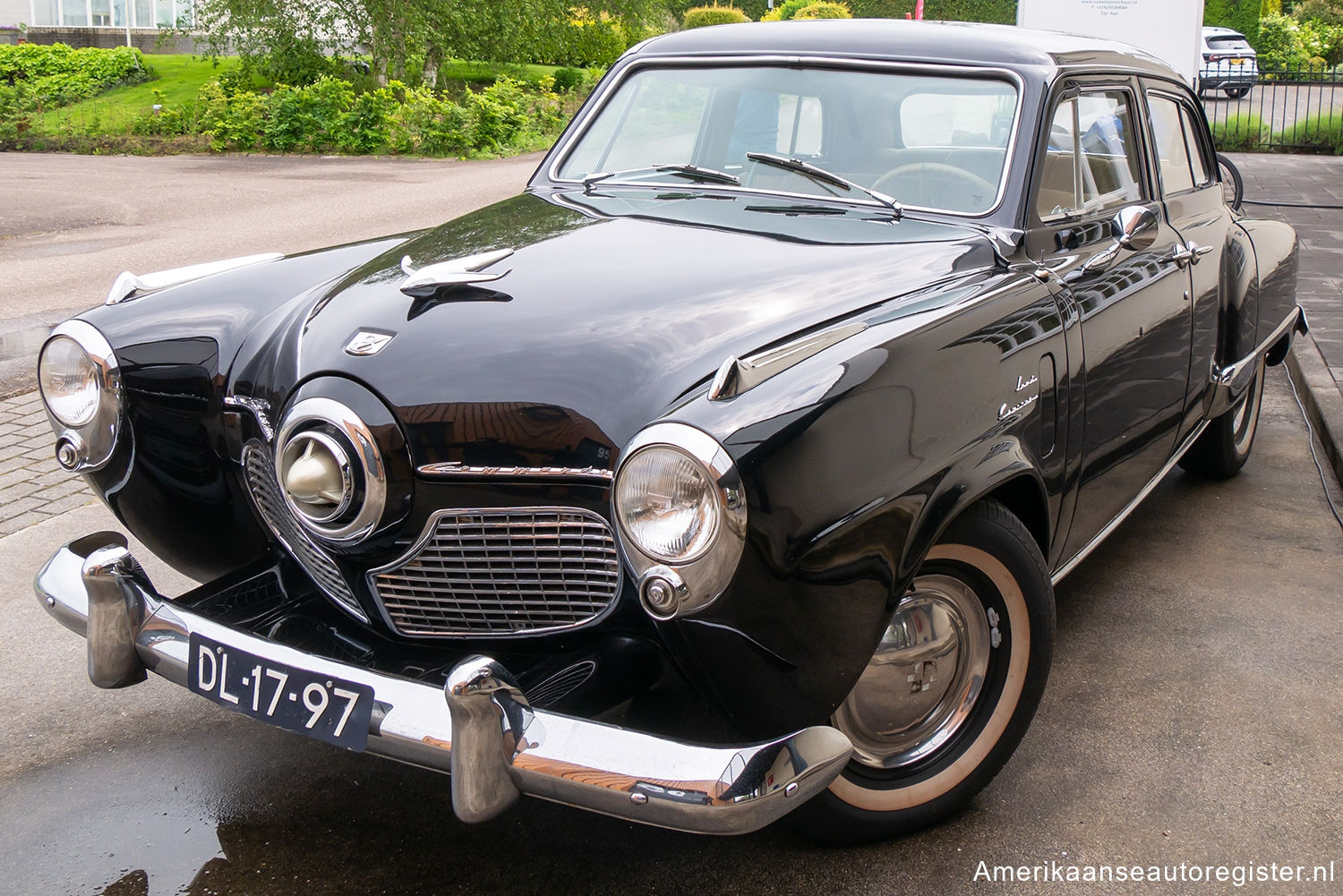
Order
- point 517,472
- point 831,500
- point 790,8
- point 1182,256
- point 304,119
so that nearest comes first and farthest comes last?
point 831,500 < point 517,472 < point 1182,256 < point 304,119 < point 790,8

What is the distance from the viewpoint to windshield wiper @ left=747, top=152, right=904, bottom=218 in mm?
3201

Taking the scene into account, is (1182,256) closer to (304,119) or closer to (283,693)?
(283,693)

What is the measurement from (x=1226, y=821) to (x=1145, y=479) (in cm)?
123

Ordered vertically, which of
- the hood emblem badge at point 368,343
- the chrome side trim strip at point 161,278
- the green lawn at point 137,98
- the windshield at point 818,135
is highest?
the green lawn at point 137,98

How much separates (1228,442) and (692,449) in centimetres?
365

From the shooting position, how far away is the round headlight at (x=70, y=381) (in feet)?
9.06

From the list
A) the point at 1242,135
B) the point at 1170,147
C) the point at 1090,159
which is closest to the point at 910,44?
the point at 1090,159

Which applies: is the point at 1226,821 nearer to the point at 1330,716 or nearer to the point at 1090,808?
the point at 1090,808

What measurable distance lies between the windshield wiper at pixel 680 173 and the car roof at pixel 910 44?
0.42 m

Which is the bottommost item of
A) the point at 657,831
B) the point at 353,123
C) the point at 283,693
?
the point at 657,831

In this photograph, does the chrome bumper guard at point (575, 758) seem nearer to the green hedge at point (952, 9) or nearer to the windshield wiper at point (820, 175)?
the windshield wiper at point (820, 175)

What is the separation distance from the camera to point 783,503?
195 centimetres

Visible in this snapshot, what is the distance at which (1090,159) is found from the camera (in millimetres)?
3438

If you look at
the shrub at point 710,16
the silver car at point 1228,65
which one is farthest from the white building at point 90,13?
the silver car at point 1228,65
